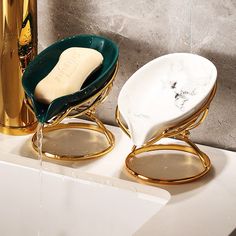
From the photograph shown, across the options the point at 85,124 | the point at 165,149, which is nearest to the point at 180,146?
the point at 165,149

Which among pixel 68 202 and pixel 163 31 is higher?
pixel 163 31

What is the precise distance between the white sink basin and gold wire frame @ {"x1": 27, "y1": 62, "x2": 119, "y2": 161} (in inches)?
0.9

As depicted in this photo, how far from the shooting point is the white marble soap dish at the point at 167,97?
0.73m

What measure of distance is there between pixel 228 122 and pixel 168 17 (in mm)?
142

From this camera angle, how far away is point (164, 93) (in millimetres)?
795

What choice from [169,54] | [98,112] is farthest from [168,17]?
[98,112]

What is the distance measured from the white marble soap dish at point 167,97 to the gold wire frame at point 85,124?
0.11 feet

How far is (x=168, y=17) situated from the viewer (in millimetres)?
837

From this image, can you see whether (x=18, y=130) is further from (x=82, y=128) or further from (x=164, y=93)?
(x=164, y=93)

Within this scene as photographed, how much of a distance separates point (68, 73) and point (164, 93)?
0.36ft

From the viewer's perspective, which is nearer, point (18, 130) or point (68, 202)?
point (68, 202)

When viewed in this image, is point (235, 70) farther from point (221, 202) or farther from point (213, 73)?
point (221, 202)

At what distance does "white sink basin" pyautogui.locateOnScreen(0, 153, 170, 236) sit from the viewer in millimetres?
738

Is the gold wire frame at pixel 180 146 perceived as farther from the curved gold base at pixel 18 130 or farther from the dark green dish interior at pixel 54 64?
the curved gold base at pixel 18 130
